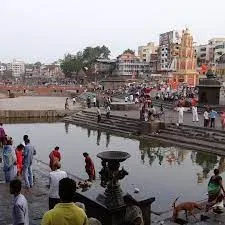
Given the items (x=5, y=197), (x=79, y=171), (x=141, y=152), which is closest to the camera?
(x=5, y=197)

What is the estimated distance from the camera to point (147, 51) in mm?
156000

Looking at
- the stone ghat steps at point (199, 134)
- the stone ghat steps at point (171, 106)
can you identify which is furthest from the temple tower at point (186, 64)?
the stone ghat steps at point (199, 134)

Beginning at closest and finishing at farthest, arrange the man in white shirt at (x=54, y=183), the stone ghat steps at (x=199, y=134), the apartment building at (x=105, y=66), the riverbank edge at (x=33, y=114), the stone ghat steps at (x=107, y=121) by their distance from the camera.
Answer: the man in white shirt at (x=54, y=183)
the stone ghat steps at (x=199, y=134)
the stone ghat steps at (x=107, y=121)
the riverbank edge at (x=33, y=114)
the apartment building at (x=105, y=66)

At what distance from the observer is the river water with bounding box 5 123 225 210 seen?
13433mm

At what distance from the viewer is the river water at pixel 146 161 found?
1343cm

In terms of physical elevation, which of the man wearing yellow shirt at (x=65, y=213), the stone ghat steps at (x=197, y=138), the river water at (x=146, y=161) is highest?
the man wearing yellow shirt at (x=65, y=213)

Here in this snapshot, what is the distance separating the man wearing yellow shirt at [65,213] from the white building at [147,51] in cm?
14464

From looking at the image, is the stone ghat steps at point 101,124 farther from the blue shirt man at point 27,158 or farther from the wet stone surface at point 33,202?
the blue shirt man at point 27,158

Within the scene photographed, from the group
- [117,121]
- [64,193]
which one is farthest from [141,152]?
[64,193]

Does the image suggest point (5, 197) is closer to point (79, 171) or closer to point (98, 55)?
point (79, 171)

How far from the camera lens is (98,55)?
13025 centimetres

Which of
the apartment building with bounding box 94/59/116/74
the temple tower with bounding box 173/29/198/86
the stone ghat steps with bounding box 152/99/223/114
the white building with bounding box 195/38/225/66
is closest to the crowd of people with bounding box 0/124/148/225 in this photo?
the stone ghat steps with bounding box 152/99/223/114

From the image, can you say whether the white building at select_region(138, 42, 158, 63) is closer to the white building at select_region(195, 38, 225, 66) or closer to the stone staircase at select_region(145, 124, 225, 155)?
the white building at select_region(195, 38, 225, 66)

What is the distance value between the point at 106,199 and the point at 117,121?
22556 millimetres
